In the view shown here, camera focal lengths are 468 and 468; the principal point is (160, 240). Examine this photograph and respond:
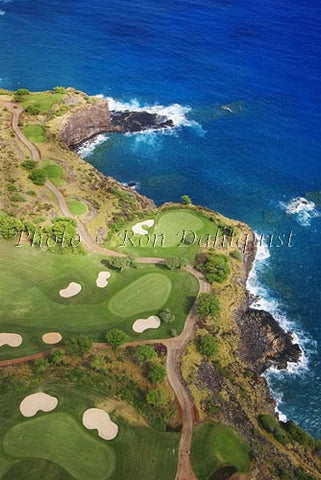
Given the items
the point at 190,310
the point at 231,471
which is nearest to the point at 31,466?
the point at 231,471

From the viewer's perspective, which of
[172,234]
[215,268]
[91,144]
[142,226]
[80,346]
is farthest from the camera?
[91,144]

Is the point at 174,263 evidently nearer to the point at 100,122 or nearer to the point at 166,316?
the point at 166,316

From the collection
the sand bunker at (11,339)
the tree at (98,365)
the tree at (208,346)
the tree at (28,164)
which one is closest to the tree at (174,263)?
the tree at (208,346)

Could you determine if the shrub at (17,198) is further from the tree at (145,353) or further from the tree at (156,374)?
the tree at (156,374)

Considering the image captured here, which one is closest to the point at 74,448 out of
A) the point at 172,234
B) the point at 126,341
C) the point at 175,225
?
the point at 126,341

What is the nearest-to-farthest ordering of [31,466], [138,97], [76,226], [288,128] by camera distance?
[31,466] < [76,226] < [288,128] < [138,97]

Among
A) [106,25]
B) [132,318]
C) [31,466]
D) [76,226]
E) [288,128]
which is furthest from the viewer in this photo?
[106,25]

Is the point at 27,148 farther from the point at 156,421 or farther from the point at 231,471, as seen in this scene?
the point at 231,471
